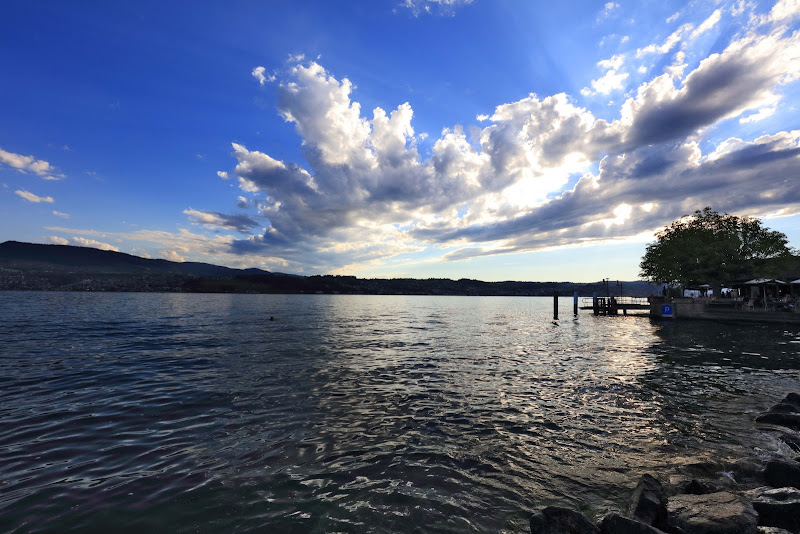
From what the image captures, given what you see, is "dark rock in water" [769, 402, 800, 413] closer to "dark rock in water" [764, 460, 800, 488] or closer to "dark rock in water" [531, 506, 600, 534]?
"dark rock in water" [764, 460, 800, 488]

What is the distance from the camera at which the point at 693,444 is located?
9.73 metres

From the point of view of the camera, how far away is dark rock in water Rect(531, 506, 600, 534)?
18.5ft

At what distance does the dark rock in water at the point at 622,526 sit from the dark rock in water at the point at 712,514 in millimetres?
779

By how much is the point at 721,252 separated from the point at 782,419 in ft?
198

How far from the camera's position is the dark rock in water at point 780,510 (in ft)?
19.1

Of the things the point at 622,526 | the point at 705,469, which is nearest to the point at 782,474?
the point at 705,469

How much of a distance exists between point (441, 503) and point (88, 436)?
378 inches

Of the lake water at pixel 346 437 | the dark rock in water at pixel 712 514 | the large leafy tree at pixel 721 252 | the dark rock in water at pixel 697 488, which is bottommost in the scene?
A: the lake water at pixel 346 437

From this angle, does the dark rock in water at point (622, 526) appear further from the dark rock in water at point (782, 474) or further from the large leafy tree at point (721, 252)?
the large leafy tree at point (721, 252)

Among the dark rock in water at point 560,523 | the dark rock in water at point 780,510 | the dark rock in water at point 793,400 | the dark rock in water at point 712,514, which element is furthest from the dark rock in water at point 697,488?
the dark rock in water at point 793,400

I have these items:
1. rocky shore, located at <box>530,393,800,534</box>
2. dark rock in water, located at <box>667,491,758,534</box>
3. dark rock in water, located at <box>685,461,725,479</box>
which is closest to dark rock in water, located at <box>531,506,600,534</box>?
rocky shore, located at <box>530,393,800,534</box>

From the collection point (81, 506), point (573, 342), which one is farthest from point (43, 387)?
point (573, 342)

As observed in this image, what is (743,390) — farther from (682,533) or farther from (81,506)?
→ (81,506)

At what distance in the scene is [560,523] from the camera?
5672mm
